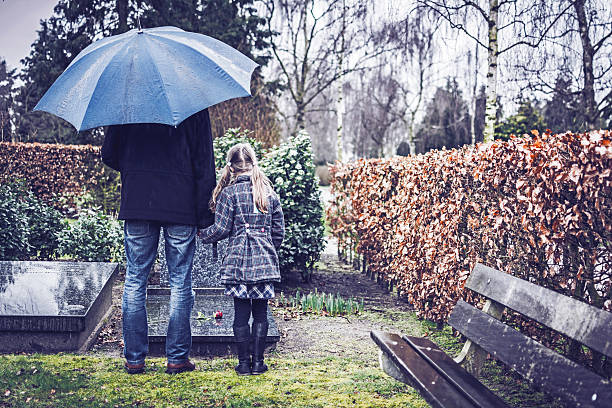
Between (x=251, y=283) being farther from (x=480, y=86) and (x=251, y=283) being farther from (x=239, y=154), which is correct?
(x=480, y=86)

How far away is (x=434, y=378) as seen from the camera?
277cm

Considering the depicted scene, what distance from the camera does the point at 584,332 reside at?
2.27 meters

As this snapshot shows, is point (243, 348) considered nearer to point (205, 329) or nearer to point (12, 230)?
point (205, 329)

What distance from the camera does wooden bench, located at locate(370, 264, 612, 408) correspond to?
7.17ft

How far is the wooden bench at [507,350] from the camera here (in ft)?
7.17

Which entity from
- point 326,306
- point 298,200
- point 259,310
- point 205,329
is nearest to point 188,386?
point 259,310

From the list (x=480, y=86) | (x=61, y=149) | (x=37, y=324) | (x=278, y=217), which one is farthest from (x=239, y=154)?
(x=480, y=86)

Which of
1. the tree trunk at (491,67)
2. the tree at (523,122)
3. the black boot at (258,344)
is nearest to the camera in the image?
the black boot at (258,344)

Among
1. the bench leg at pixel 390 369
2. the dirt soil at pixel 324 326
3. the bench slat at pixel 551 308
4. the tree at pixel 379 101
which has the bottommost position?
the dirt soil at pixel 324 326

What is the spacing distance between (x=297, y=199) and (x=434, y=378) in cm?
504

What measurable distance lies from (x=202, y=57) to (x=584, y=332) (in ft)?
9.30

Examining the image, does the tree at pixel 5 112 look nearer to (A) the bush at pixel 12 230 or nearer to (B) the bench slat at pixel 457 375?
(A) the bush at pixel 12 230

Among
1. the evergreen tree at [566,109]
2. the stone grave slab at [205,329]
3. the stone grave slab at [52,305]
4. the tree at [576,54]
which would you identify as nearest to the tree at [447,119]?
the evergreen tree at [566,109]

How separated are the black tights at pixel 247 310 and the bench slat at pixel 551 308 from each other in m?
1.49
